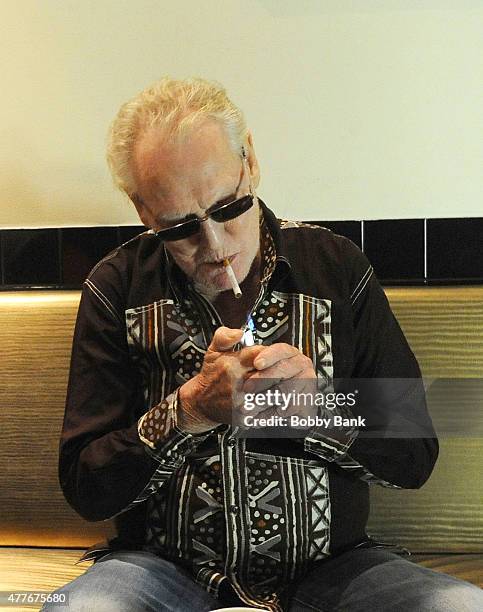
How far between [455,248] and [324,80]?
0.32 metres

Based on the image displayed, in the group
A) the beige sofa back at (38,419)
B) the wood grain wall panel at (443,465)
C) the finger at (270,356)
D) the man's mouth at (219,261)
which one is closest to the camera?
the finger at (270,356)

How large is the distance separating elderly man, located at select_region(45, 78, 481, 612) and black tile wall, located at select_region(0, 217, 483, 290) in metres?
0.16

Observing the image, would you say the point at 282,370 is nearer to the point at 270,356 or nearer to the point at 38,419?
the point at 270,356

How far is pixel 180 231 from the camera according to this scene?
101 cm

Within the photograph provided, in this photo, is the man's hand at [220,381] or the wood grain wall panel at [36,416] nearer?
the man's hand at [220,381]

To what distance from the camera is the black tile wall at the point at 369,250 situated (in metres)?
1.30

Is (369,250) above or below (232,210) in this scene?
below

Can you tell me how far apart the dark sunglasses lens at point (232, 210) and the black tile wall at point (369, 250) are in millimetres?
297

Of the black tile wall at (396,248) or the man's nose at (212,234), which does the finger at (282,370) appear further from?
the black tile wall at (396,248)

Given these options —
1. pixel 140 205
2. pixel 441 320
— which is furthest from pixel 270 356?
pixel 441 320

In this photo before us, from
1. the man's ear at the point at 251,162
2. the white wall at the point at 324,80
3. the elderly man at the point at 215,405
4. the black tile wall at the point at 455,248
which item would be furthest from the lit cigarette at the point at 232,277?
the black tile wall at the point at 455,248

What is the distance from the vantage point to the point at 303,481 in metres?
1.08

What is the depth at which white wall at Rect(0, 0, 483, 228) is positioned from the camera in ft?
4.10

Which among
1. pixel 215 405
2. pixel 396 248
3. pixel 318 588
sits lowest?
pixel 318 588
